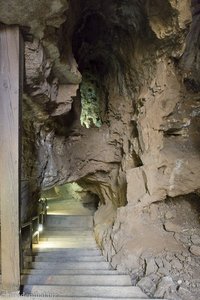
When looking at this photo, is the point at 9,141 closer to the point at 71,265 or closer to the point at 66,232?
the point at 71,265

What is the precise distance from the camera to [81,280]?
4324mm

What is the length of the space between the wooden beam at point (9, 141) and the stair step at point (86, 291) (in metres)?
0.91

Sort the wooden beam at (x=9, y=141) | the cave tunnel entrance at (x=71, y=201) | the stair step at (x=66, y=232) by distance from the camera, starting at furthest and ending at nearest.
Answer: the cave tunnel entrance at (x=71, y=201), the stair step at (x=66, y=232), the wooden beam at (x=9, y=141)

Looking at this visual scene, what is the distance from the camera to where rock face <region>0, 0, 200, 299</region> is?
3.87m

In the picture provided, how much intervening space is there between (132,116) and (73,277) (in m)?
3.69

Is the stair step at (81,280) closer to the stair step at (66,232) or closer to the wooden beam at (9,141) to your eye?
the wooden beam at (9,141)

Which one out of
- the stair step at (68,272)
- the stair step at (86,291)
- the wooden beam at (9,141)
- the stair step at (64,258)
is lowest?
the stair step at (64,258)

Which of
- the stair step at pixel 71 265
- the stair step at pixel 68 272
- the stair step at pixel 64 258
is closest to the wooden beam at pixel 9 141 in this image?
the stair step at pixel 68 272

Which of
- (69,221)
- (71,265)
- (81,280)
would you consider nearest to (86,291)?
(81,280)

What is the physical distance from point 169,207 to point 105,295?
2.37 m

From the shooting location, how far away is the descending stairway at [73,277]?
149 inches

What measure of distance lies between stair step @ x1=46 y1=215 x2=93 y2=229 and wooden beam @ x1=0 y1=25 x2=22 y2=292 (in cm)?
683

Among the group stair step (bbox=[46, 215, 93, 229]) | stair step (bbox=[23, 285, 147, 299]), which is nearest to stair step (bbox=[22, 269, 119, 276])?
stair step (bbox=[23, 285, 147, 299])

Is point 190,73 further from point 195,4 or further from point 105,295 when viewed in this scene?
point 105,295
